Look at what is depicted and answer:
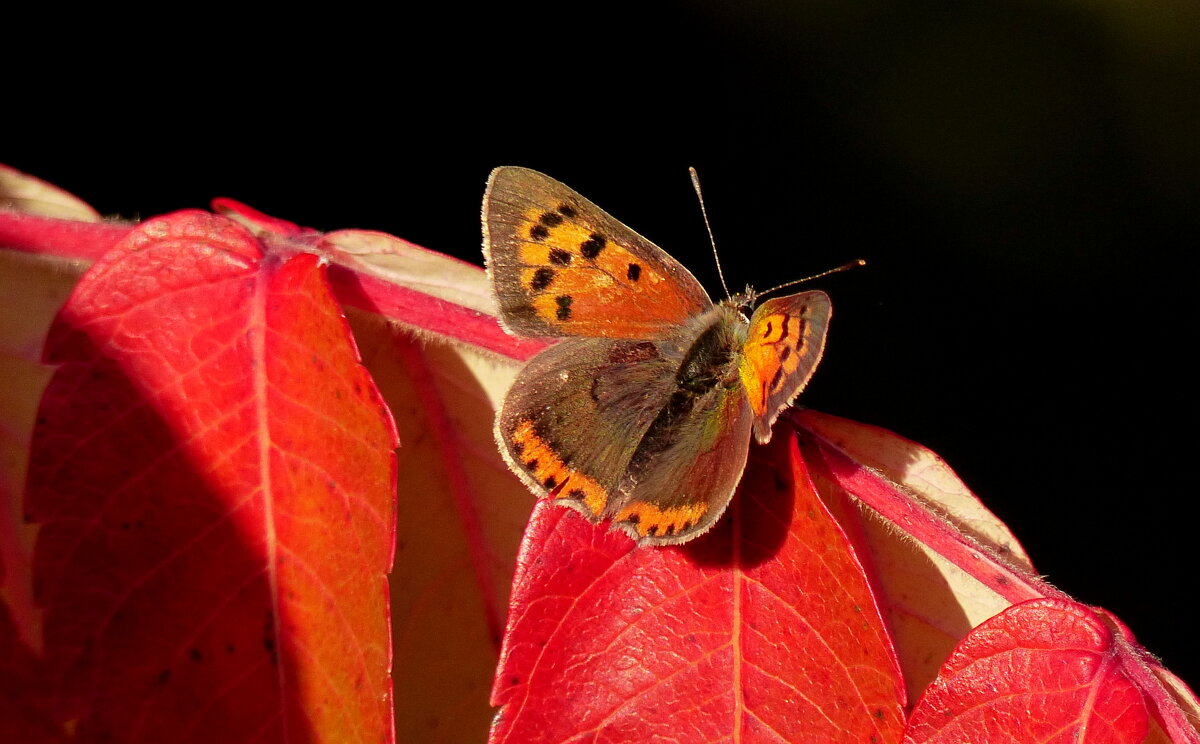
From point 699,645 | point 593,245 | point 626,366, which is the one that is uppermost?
point 593,245

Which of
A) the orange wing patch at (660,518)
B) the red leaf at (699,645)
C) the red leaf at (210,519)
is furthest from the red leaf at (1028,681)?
the red leaf at (210,519)

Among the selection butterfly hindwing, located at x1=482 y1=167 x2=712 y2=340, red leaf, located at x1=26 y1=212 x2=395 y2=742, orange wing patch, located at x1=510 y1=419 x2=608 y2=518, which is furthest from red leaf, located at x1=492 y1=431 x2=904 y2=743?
butterfly hindwing, located at x1=482 y1=167 x2=712 y2=340

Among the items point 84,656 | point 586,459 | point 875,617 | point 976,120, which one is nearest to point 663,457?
point 586,459

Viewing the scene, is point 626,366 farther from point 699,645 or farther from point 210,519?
point 210,519

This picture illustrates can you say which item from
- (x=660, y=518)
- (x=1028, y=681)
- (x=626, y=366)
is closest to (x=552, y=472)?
(x=660, y=518)

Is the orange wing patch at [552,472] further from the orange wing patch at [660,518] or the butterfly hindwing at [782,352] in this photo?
the butterfly hindwing at [782,352]

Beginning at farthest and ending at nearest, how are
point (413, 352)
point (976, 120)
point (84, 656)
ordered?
point (976, 120) < point (413, 352) < point (84, 656)

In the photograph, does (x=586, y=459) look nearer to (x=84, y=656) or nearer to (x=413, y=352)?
(x=413, y=352)
